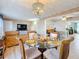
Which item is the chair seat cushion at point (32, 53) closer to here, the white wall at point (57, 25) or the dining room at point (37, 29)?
the dining room at point (37, 29)

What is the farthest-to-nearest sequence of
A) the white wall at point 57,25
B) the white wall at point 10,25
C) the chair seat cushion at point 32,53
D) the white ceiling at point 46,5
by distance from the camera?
the white wall at point 57,25 → the white wall at point 10,25 → the white ceiling at point 46,5 → the chair seat cushion at point 32,53

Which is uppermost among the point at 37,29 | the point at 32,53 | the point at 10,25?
the point at 10,25

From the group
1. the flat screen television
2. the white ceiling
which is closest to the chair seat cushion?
the white ceiling

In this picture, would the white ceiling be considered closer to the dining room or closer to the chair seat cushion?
the dining room

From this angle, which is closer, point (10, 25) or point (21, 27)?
point (10, 25)

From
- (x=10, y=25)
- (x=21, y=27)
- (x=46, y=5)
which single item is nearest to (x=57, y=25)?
(x=21, y=27)

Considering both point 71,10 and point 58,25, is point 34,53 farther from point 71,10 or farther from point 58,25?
point 58,25

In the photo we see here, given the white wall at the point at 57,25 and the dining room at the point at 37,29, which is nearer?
the dining room at the point at 37,29

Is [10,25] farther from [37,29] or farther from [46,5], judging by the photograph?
[46,5]

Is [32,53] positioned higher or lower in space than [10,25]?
lower

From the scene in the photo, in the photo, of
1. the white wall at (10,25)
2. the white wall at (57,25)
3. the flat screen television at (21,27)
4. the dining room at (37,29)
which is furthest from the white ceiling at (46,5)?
the white wall at (57,25)

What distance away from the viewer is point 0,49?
12.4 ft

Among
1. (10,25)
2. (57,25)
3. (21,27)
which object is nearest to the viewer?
(10,25)

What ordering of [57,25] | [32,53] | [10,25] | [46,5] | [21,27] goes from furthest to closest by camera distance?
[57,25] < [21,27] < [10,25] < [46,5] < [32,53]
